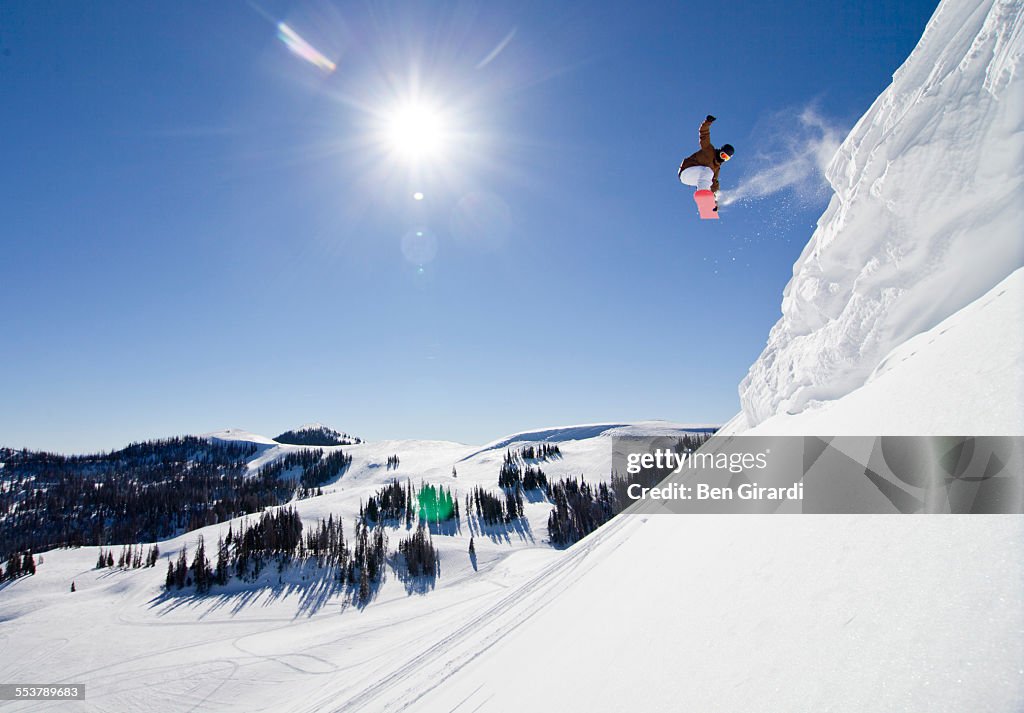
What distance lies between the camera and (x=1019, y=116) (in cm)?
709

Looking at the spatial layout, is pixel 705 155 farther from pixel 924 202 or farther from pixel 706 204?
pixel 924 202

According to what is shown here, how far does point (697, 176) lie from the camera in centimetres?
1070

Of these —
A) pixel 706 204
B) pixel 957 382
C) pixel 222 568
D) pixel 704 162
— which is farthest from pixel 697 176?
pixel 222 568

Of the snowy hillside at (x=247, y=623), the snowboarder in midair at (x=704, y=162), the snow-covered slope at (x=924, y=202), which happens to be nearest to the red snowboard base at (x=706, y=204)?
the snowboarder in midair at (x=704, y=162)

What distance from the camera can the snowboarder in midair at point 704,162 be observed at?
10.6m

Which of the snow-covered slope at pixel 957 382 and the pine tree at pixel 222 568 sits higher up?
the snow-covered slope at pixel 957 382

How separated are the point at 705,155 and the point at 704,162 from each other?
0.19 meters

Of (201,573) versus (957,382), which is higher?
(957,382)

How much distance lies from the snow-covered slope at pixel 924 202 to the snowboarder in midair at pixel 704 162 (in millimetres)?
3546

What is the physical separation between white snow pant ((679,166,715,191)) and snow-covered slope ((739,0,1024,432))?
3769 mm

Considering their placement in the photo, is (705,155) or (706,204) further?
(706,204)

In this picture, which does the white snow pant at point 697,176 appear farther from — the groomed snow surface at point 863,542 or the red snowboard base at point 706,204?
the groomed snow surface at point 863,542

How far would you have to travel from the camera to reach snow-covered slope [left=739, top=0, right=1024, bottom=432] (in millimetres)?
7328

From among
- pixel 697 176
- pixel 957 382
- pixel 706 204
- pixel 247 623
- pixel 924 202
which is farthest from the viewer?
pixel 247 623
